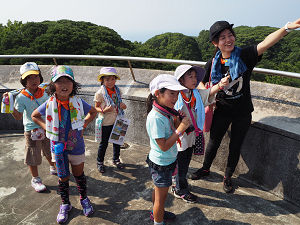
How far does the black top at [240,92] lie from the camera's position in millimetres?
2846

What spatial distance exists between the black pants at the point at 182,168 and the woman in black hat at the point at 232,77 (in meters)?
0.53

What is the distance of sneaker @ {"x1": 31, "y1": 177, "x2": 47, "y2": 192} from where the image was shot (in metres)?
3.45

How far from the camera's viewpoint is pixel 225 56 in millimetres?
2932

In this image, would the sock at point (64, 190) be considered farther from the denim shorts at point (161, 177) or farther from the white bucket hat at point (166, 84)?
the white bucket hat at point (166, 84)

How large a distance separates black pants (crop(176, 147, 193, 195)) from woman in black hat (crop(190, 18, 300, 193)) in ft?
1.73

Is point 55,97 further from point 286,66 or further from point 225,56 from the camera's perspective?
point 286,66

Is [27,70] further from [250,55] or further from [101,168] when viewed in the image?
[250,55]

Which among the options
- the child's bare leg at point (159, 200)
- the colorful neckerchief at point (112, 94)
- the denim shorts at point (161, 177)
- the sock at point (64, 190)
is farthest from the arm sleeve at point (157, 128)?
the colorful neckerchief at point (112, 94)

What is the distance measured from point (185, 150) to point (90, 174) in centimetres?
160

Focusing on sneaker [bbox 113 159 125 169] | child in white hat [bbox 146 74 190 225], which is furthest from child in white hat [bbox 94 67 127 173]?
child in white hat [bbox 146 74 190 225]

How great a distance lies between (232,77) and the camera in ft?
9.30

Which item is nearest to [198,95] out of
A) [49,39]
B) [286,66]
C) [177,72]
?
[177,72]

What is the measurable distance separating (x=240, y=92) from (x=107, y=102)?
1.69 metres

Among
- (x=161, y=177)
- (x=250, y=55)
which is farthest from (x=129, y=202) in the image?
(x=250, y=55)
